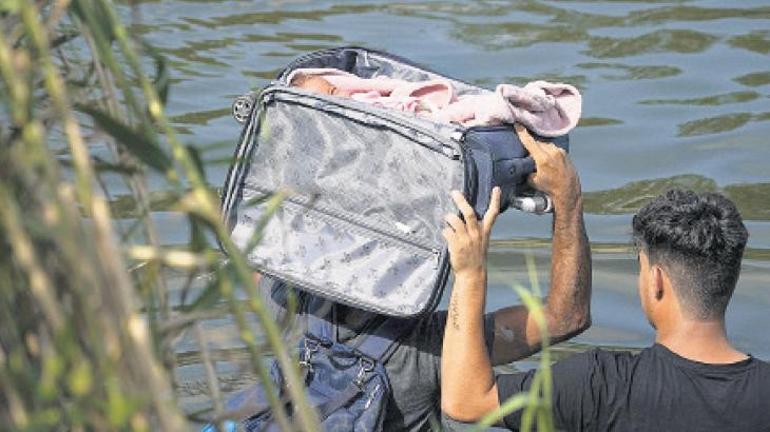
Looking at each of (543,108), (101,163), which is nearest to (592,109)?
(543,108)

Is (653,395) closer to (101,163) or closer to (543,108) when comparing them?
(543,108)

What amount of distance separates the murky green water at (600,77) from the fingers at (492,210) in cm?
254

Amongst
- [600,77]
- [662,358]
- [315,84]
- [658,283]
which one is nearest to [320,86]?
[315,84]

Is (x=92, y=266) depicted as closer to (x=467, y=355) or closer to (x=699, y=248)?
(x=467, y=355)

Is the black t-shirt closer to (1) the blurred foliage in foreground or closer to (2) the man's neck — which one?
(2) the man's neck

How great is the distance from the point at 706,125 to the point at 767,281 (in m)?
2.23

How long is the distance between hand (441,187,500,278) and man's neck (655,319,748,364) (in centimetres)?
53

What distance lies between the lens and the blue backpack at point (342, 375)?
455 centimetres

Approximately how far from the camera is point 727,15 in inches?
456

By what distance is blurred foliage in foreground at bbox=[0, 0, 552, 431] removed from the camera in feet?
6.85

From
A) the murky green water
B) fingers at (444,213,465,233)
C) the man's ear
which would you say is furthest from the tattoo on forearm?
the murky green water

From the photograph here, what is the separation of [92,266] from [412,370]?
265 centimetres

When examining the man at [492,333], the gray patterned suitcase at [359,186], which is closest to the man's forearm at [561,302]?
the man at [492,333]

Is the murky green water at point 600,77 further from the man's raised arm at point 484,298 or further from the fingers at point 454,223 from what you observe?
the fingers at point 454,223
